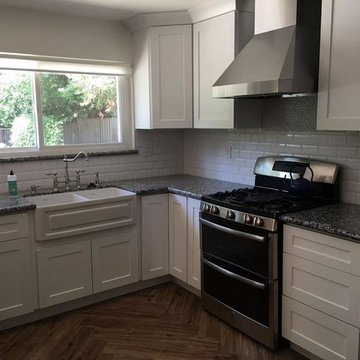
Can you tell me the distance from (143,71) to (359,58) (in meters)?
1.96

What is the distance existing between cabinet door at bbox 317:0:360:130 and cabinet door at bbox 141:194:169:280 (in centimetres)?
153

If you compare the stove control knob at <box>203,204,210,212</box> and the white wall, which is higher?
the white wall

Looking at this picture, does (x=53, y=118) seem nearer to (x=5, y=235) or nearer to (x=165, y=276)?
(x=5, y=235)

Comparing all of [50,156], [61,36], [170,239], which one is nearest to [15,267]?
[50,156]

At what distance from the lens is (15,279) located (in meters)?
2.87

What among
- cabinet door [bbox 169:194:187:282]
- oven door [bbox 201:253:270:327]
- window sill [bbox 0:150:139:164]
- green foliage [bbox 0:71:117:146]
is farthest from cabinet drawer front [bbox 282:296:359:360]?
green foliage [bbox 0:71:117:146]

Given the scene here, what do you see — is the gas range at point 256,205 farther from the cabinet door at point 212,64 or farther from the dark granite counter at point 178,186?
the cabinet door at point 212,64

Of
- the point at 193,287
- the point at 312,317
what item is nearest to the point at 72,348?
the point at 193,287

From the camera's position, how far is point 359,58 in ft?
7.66

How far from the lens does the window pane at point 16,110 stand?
3393 mm

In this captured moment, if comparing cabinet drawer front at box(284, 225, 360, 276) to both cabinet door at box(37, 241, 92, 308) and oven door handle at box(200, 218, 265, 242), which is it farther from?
cabinet door at box(37, 241, 92, 308)

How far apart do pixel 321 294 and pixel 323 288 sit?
4cm

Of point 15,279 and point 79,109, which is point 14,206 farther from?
point 79,109

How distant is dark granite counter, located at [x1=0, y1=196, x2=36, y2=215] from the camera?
2.76 m
